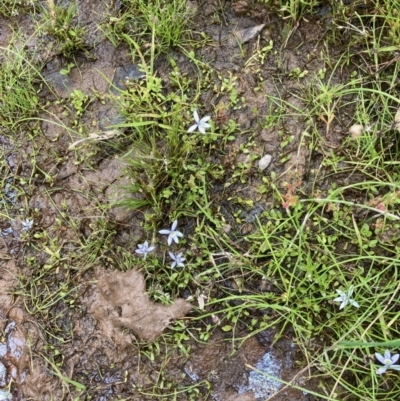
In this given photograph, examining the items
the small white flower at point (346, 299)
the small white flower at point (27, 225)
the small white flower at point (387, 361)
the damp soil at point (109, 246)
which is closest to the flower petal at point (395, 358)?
the small white flower at point (387, 361)

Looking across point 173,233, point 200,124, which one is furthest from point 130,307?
point 200,124

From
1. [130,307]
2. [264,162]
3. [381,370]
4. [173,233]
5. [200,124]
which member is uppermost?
[200,124]

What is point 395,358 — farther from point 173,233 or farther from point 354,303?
point 173,233

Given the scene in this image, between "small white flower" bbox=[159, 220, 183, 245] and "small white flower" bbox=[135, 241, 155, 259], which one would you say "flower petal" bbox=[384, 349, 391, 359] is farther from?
"small white flower" bbox=[135, 241, 155, 259]

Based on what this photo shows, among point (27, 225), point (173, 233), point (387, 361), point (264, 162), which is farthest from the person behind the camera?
point (27, 225)

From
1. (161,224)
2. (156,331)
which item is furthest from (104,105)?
(156,331)

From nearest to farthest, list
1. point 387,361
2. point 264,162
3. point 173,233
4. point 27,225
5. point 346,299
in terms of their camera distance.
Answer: point 387,361 → point 346,299 → point 173,233 → point 264,162 → point 27,225

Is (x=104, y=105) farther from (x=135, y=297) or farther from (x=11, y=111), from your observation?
(x=135, y=297)

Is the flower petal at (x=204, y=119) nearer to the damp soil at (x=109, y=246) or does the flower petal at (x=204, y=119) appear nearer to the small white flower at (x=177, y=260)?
the damp soil at (x=109, y=246)

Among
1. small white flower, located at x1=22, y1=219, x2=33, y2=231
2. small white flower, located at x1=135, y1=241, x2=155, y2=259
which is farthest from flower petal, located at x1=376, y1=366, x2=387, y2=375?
small white flower, located at x1=22, y1=219, x2=33, y2=231

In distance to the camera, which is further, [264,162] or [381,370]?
[264,162]
